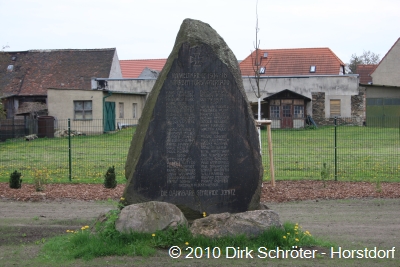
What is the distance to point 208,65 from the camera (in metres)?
9.30

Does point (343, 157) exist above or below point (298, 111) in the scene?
below

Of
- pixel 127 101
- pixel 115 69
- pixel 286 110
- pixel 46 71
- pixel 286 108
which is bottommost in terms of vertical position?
pixel 286 110

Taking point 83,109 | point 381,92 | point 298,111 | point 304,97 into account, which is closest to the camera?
point 83,109

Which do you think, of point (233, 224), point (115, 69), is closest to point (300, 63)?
point (115, 69)

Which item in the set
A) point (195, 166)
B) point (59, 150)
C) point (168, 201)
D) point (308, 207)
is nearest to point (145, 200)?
point (168, 201)

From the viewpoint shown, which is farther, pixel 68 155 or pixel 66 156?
pixel 66 156

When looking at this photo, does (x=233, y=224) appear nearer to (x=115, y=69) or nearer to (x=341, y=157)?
(x=341, y=157)

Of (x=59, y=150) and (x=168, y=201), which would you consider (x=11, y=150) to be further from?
(x=168, y=201)

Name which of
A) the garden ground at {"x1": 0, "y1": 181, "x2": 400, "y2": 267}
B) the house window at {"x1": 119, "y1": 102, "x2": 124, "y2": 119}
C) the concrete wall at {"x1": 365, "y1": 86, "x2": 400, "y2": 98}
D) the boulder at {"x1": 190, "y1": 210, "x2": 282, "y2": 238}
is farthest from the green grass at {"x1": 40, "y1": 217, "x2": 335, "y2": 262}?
the concrete wall at {"x1": 365, "y1": 86, "x2": 400, "y2": 98}

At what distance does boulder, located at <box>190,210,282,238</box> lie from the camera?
837 centimetres

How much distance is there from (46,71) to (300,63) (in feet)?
74.8

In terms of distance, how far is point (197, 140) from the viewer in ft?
30.3

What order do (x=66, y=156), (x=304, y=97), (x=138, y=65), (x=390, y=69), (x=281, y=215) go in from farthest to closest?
(x=138, y=65) → (x=390, y=69) → (x=304, y=97) → (x=66, y=156) → (x=281, y=215)

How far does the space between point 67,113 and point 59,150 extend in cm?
1516
